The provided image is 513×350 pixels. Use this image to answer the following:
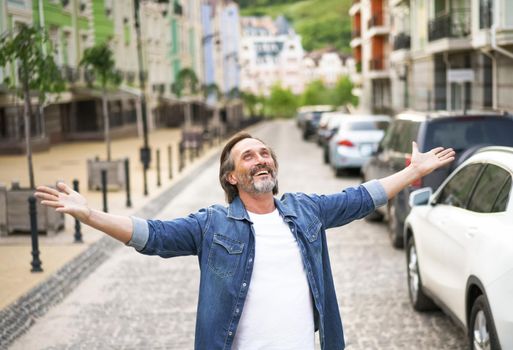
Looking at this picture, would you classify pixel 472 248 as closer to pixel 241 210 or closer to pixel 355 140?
pixel 241 210

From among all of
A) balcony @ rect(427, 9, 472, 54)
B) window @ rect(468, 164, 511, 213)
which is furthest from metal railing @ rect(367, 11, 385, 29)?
window @ rect(468, 164, 511, 213)

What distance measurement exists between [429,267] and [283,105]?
173216 millimetres

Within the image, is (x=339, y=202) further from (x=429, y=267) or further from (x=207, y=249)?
(x=429, y=267)

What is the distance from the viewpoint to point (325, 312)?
3.83m

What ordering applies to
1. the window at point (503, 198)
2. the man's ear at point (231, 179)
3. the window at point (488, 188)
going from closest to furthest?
the man's ear at point (231, 179), the window at point (503, 198), the window at point (488, 188)

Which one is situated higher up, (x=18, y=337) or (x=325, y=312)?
(x=325, y=312)

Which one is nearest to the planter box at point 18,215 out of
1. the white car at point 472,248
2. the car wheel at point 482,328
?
the white car at point 472,248

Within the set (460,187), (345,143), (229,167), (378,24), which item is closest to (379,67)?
(378,24)

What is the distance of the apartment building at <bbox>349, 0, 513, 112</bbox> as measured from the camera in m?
25.1

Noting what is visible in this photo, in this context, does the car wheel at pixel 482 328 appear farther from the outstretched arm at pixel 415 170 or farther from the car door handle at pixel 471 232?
the outstretched arm at pixel 415 170

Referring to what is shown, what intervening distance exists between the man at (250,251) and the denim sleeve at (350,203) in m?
0.10

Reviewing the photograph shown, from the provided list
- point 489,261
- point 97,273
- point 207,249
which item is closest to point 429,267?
point 489,261

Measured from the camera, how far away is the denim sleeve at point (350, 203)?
3.97 meters

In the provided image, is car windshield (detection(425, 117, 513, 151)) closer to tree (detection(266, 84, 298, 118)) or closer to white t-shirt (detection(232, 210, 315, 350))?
white t-shirt (detection(232, 210, 315, 350))
